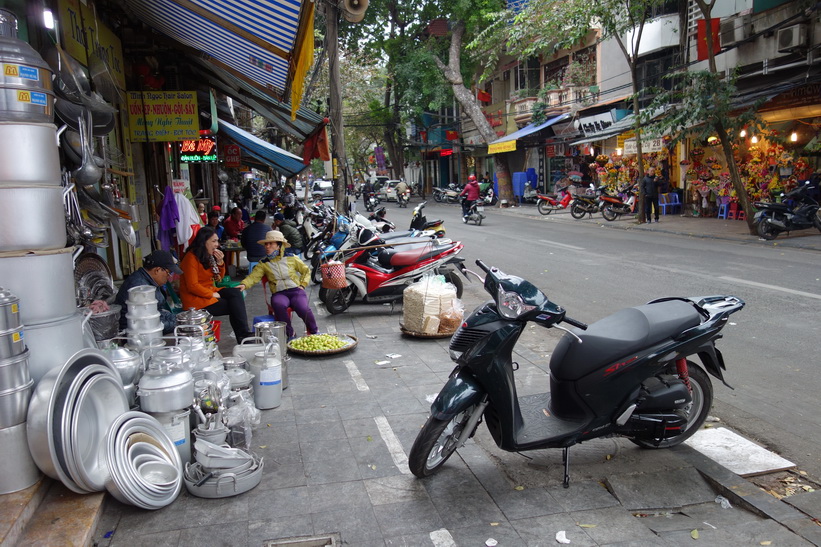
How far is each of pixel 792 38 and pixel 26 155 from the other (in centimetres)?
1768

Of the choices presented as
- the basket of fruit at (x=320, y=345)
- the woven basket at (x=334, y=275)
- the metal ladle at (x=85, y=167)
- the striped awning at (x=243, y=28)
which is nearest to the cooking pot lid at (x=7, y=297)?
the metal ladle at (x=85, y=167)

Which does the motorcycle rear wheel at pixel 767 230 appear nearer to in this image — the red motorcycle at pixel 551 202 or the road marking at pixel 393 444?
the red motorcycle at pixel 551 202

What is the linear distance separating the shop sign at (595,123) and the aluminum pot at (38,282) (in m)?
23.1

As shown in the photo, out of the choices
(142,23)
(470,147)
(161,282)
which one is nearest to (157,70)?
(142,23)

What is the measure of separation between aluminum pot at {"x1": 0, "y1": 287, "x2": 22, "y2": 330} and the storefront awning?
2646 cm

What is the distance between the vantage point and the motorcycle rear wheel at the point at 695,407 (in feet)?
13.9

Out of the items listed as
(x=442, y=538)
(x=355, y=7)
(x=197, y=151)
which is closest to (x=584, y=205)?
(x=197, y=151)

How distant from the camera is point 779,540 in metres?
3.26

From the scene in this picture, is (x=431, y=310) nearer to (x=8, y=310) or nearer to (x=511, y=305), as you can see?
(x=511, y=305)

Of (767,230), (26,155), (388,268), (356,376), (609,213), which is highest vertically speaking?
(26,155)

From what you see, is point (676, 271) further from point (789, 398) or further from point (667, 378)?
point (667, 378)

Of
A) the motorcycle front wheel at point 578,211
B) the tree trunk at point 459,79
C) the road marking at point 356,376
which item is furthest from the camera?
the tree trunk at point 459,79

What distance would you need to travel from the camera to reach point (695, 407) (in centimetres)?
426

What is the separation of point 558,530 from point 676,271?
28.3 feet
